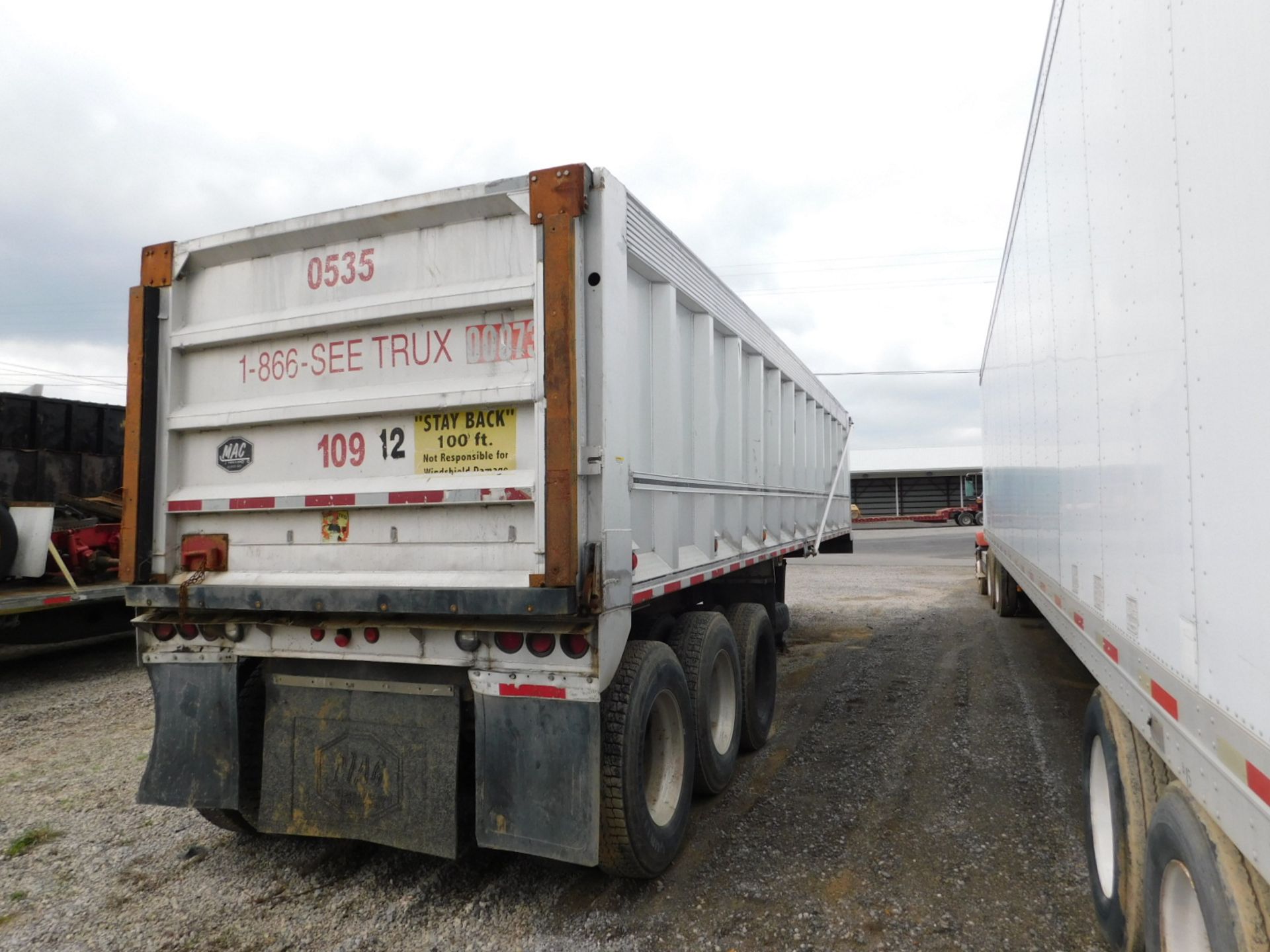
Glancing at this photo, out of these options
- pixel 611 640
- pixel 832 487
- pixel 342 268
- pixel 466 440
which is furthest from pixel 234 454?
pixel 832 487

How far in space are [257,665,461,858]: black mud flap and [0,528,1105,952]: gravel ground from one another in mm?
315

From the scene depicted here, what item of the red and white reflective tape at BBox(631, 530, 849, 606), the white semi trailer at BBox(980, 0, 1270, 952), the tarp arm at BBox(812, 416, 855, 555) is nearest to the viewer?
the white semi trailer at BBox(980, 0, 1270, 952)

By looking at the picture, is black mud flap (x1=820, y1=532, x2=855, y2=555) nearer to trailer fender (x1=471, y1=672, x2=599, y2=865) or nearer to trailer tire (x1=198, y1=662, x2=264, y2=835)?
trailer fender (x1=471, y1=672, x2=599, y2=865)

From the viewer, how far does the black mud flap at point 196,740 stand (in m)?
3.86

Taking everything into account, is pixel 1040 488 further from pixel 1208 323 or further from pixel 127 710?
pixel 127 710

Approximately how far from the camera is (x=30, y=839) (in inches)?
167

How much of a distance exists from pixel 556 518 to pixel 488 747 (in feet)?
3.40

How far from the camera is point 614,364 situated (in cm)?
351

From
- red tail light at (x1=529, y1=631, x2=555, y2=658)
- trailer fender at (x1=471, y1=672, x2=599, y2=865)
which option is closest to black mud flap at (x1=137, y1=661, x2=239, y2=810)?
trailer fender at (x1=471, y1=672, x2=599, y2=865)

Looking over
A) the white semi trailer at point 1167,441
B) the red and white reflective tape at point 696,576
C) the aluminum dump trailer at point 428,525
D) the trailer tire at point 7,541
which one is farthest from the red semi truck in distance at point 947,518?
the white semi trailer at point 1167,441

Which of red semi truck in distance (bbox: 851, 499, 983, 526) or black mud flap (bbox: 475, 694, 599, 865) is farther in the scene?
red semi truck in distance (bbox: 851, 499, 983, 526)

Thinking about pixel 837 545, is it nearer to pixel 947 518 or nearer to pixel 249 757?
pixel 249 757

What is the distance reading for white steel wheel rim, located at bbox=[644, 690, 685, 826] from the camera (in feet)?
12.9

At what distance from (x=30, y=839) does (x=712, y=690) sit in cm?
375
